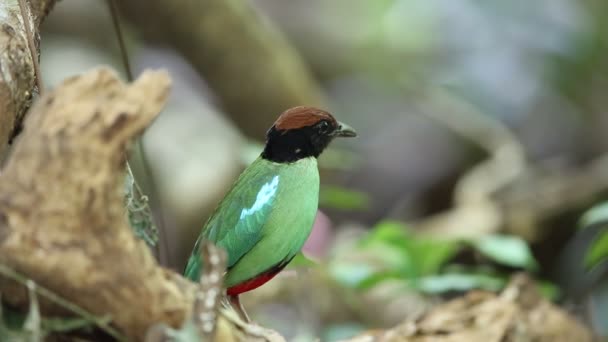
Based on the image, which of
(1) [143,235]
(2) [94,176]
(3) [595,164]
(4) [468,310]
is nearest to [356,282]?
(4) [468,310]

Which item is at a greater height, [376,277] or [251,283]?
[376,277]

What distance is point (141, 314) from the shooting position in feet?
5.75

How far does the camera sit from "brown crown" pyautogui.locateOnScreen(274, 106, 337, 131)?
8.23 feet

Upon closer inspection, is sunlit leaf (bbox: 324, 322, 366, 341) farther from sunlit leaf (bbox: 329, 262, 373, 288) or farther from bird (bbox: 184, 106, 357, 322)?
bird (bbox: 184, 106, 357, 322)

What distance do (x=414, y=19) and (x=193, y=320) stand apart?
6.41m

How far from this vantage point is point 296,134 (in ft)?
8.38

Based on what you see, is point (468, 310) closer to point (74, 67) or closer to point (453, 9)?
point (74, 67)

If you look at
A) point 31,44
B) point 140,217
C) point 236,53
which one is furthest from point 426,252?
point 236,53

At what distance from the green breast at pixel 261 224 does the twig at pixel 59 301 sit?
22.7 inches

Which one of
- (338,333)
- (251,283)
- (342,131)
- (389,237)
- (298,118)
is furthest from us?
(338,333)

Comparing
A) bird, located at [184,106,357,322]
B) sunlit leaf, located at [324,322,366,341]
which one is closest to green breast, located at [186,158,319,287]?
bird, located at [184,106,357,322]

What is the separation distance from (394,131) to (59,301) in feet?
20.3

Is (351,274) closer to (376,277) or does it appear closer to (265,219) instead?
(376,277)

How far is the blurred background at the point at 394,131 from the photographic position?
4.57 meters
